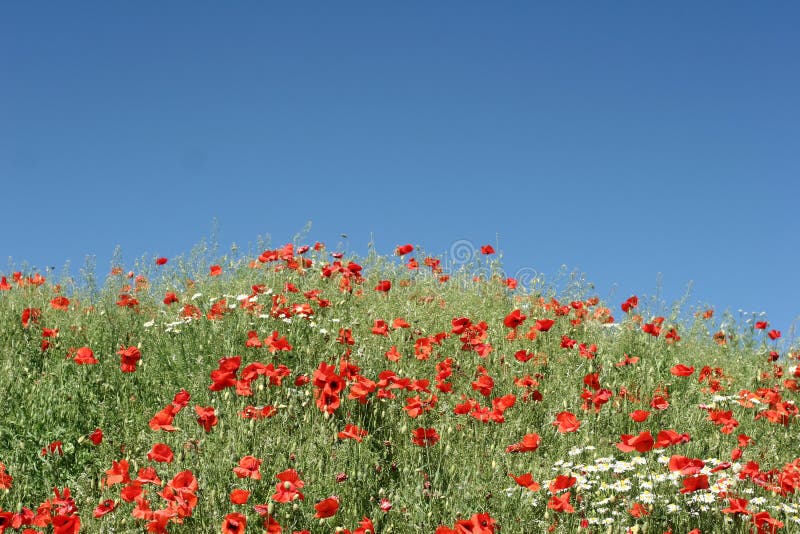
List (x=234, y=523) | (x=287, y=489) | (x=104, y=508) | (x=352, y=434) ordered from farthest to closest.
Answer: (x=352, y=434)
(x=104, y=508)
(x=287, y=489)
(x=234, y=523)

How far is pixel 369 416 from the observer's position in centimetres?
490

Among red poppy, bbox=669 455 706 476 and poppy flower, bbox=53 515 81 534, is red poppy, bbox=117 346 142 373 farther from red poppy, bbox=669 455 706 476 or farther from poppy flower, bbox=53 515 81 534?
red poppy, bbox=669 455 706 476

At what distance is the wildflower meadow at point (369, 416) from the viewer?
3789 mm

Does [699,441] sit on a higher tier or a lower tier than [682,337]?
lower

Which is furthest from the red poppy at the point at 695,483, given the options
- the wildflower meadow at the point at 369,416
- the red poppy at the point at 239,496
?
the red poppy at the point at 239,496

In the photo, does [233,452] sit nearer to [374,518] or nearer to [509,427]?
[374,518]

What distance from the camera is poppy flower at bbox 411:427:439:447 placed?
170 inches

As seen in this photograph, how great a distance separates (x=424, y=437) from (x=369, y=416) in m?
0.66

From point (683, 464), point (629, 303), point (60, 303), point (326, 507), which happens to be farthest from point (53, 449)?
point (629, 303)

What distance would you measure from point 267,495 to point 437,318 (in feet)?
12.2

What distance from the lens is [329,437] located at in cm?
443

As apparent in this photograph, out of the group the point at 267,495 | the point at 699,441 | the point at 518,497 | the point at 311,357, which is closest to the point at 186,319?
the point at 311,357

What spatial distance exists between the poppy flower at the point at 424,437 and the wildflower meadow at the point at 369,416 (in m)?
0.02

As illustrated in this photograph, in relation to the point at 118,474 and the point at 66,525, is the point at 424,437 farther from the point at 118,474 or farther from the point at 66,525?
the point at 66,525
